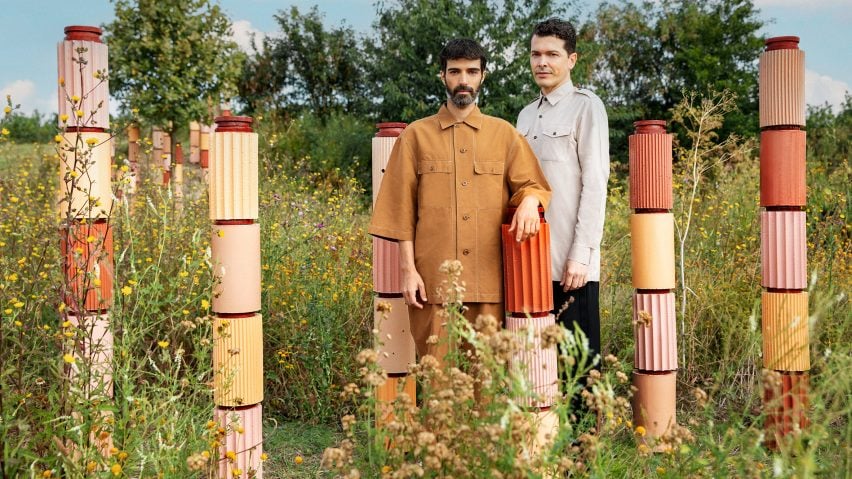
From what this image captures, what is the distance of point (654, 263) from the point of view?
152 inches

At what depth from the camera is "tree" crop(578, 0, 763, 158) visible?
2352 cm

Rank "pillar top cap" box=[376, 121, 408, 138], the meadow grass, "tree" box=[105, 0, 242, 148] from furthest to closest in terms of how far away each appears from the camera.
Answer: "tree" box=[105, 0, 242, 148]
"pillar top cap" box=[376, 121, 408, 138]
the meadow grass

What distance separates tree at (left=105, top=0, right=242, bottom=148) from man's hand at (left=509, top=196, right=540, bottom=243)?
1304cm

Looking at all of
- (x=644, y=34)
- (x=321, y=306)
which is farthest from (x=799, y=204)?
(x=644, y=34)

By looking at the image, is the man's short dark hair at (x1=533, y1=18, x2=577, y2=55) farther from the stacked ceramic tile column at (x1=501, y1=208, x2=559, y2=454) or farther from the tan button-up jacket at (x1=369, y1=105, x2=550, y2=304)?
the stacked ceramic tile column at (x1=501, y1=208, x2=559, y2=454)

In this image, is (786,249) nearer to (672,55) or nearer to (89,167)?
(89,167)

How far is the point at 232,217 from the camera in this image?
3.18 metres

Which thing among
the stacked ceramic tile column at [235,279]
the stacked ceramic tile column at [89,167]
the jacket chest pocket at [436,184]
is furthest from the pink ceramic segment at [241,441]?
the jacket chest pocket at [436,184]

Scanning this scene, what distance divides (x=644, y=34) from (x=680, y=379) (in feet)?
75.7

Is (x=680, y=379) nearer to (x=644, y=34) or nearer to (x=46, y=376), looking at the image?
(x=46, y=376)

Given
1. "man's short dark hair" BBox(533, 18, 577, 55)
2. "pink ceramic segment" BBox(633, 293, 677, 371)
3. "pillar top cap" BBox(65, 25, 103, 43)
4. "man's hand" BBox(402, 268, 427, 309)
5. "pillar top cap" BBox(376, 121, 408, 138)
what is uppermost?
"man's short dark hair" BBox(533, 18, 577, 55)

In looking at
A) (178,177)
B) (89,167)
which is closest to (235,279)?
(89,167)

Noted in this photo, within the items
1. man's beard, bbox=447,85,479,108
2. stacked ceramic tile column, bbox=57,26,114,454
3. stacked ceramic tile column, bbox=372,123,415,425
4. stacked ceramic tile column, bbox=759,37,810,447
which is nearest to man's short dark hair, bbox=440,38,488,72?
man's beard, bbox=447,85,479,108

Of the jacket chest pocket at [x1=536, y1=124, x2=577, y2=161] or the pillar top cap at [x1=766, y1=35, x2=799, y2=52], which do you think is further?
the pillar top cap at [x1=766, y1=35, x2=799, y2=52]
